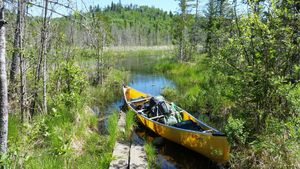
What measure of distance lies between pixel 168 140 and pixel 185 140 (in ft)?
4.33

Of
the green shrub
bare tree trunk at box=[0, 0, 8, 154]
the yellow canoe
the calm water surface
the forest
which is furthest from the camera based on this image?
the calm water surface

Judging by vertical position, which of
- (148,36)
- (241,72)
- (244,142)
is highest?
(148,36)

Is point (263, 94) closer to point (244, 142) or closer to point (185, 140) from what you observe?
point (244, 142)

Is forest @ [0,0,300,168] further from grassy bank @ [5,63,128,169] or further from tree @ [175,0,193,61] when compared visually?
tree @ [175,0,193,61]

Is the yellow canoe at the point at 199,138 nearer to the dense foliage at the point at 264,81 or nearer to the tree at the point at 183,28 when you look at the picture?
the dense foliage at the point at 264,81

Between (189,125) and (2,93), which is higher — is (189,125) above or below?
below

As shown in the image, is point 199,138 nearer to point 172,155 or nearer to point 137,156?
point 172,155

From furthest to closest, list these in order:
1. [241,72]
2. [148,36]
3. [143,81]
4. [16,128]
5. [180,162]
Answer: [148,36] < [143,81] < [180,162] < [241,72] < [16,128]

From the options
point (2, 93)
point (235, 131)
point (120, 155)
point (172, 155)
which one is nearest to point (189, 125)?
point (172, 155)

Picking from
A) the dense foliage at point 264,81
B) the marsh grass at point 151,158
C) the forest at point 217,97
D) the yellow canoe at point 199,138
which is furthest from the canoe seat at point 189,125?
the dense foliage at point 264,81

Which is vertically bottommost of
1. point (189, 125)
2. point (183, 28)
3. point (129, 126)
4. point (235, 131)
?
point (129, 126)

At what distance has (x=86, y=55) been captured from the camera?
16.0 metres

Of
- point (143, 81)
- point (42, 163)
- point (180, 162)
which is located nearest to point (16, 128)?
point (42, 163)

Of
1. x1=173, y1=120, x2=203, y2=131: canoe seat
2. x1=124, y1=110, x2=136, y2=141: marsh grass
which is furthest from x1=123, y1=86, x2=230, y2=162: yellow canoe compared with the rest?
x1=124, y1=110, x2=136, y2=141: marsh grass
